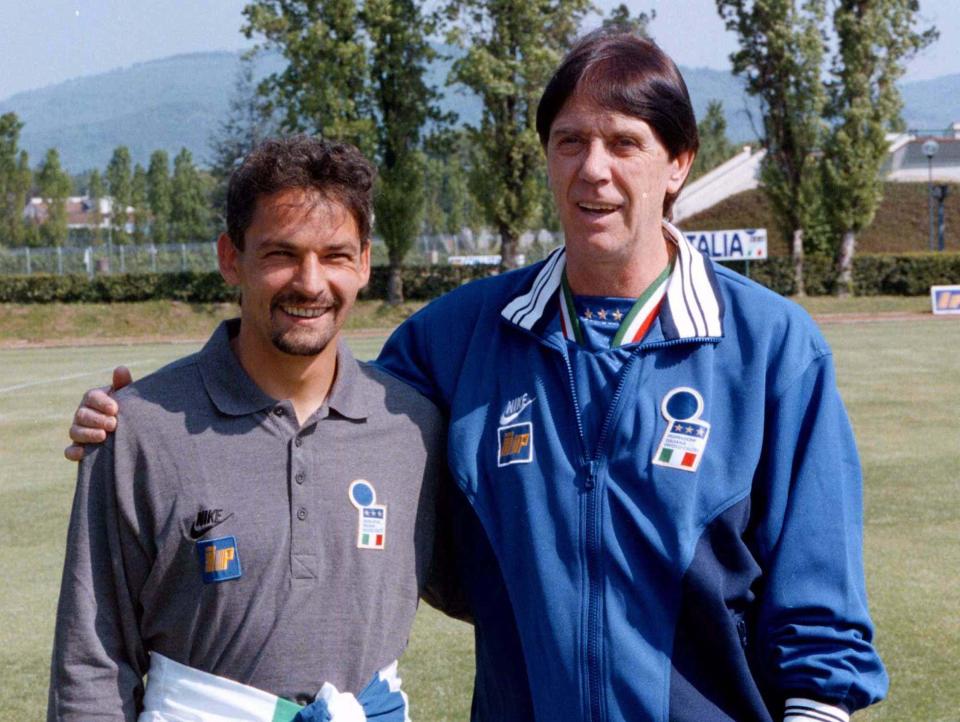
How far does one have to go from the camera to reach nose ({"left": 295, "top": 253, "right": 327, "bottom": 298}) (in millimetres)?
2859

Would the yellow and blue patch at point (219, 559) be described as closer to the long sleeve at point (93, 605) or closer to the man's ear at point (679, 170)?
the long sleeve at point (93, 605)

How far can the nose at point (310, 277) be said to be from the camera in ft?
9.38

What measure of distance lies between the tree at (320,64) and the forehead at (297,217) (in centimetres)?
3572

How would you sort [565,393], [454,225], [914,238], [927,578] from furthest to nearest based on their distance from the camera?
[454,225], [914,238], [927,578], [565,393]

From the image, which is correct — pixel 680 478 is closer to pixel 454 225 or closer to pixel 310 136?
pixel 310 136

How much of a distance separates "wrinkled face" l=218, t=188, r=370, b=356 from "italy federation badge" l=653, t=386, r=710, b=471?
0.79 metres

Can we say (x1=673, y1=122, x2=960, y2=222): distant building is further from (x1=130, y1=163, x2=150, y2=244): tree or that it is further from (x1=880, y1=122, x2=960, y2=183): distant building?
(x1=130, y1=163, x2=150, y2=244): tree

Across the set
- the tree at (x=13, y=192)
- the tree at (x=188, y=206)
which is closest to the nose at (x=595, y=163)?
the tree at (x=13, y=192)

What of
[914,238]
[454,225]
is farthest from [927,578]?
[454,225]

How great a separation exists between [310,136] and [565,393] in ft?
2.77

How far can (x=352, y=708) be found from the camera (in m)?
2.70

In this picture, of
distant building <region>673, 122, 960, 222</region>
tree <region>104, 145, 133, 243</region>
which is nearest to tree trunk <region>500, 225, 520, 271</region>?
distant building <region>673, 122, 960, 222</region>

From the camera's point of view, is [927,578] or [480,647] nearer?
[480,647]

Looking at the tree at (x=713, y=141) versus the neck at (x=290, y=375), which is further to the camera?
the tree at (x=713, y=141)
